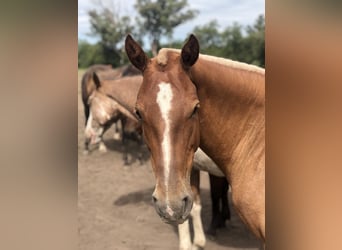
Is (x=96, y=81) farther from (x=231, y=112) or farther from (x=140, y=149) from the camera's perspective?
(x=231, y=112)

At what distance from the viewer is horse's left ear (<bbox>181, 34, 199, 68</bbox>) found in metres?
1.41

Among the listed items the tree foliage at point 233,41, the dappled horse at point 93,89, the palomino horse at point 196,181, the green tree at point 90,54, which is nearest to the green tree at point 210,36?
the tree foliage at point 233,41

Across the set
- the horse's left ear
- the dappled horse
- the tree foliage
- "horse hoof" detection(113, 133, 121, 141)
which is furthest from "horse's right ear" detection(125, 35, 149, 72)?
the tree foliage

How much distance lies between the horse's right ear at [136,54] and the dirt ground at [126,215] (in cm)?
215

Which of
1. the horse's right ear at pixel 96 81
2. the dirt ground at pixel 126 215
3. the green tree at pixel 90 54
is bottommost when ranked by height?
the dirt ground at pixel 126 215

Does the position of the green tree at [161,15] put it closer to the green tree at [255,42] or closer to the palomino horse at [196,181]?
the green tree at [255,42]

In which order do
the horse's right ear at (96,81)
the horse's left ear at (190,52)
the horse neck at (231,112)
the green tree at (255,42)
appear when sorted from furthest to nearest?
the green tree at (255,42), the horse's right ear at (96,81), the horse neck at (231,112), the horse's left ear at (190,52)

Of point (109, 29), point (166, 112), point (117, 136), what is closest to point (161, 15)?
point (109, 29)

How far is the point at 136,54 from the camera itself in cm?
150

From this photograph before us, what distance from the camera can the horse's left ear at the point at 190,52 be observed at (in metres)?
1.41

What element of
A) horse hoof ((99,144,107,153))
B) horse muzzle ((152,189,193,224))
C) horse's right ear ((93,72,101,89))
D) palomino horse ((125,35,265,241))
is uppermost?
horse's right ear ((93,72,101,89))

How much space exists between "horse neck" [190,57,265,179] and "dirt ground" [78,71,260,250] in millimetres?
1764

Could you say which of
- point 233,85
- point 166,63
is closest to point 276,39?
point 166,63

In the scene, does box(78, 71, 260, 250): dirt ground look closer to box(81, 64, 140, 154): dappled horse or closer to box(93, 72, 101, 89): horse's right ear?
box(81, 64, 140, 154): dappled horse
